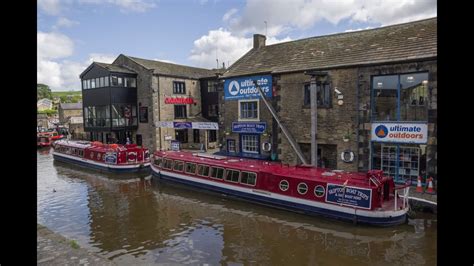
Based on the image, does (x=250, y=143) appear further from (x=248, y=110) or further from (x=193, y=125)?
(x=193, y=125)

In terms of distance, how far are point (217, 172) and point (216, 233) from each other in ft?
17.2

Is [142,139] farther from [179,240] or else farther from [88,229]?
[179,240]

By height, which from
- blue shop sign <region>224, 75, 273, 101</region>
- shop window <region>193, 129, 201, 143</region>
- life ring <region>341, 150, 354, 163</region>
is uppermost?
blue shop sign <region>224, 75, 273, 101</region>

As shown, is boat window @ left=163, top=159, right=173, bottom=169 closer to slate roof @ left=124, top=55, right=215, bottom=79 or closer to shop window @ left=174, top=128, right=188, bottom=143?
shop window @ left=174, top=128, right=188, bottom=143

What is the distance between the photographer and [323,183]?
13797mm

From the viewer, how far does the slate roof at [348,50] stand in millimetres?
16192

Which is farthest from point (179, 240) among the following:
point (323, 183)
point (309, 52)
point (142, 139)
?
point (142, 139)

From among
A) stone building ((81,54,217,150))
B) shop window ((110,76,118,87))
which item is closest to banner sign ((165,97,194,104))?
stone building ((81,54,217,150))

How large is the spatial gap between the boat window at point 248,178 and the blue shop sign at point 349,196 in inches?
148

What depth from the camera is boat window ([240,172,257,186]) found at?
16156 mm

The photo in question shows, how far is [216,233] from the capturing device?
1298 cm

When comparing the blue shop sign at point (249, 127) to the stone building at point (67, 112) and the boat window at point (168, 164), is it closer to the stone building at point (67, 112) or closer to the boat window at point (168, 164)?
the boat window at point (168, 164)

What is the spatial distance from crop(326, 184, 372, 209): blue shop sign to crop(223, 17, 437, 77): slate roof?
6.89m

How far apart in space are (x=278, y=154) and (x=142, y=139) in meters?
16.6
